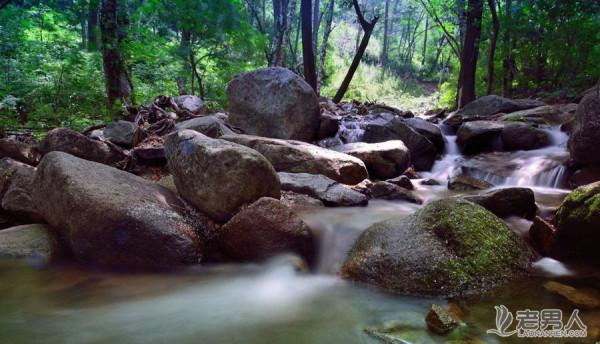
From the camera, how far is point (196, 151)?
4.60 m

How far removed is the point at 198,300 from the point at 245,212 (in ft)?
3.50

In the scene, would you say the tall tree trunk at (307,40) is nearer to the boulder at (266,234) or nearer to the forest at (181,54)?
the forest at (181,54)

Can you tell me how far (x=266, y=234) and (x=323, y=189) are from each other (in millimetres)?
1732

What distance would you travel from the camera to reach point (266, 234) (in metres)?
3.97

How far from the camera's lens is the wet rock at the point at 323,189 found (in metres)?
5.32

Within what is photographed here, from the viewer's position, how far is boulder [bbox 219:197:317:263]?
13.0 ft

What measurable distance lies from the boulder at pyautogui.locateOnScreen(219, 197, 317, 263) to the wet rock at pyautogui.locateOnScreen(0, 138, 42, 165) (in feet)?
13.7

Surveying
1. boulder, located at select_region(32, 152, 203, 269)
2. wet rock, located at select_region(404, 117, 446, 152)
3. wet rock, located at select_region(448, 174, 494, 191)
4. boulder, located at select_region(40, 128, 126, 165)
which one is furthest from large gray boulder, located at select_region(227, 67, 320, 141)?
boulder, located at select_region(32, 152, 203, 269)

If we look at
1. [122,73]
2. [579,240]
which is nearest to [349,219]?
[579,240]

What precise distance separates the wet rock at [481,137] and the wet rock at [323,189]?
433 centimetres

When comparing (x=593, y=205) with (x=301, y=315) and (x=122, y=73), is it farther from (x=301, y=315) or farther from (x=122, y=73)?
(x=122, y=73)

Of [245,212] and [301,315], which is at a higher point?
[245,212]

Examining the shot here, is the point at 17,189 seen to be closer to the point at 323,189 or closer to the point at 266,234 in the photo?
the point at 266,234

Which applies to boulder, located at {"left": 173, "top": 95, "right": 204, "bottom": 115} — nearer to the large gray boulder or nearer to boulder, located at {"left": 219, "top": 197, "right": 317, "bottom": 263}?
the large gray boulder
